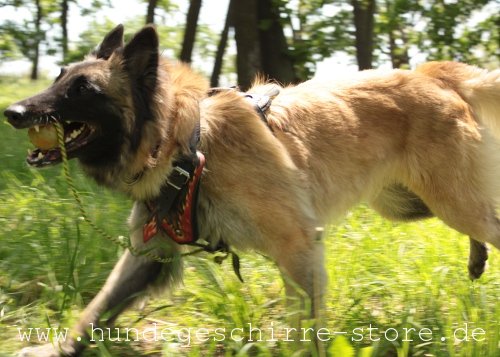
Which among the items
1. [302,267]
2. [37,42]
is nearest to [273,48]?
[302,267]

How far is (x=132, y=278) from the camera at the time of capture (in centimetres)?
351

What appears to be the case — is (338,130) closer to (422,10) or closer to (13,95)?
(422,10)

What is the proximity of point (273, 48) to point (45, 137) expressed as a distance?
606cm

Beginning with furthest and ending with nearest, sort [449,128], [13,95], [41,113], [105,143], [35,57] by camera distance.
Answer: [35,57] < [13,95] < [449,128] < [105,143] < [41,113]

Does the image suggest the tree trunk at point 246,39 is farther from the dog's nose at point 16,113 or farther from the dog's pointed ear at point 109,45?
the dog's nose at point 16,113

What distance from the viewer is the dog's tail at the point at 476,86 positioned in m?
4.08

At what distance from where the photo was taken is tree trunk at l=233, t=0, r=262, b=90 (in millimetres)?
8250

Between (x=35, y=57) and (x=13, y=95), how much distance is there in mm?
3456

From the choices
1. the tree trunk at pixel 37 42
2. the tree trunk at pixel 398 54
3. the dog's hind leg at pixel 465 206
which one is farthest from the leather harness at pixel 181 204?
the tree trunk at pixel 37 42

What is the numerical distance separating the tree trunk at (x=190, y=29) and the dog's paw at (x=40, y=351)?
747cm

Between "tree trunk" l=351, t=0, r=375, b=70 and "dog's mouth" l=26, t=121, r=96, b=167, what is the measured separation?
662cm

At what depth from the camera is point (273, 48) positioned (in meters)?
8.70

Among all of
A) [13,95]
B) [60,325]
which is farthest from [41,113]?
[13,95]

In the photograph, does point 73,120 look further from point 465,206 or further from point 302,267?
point 465,206
